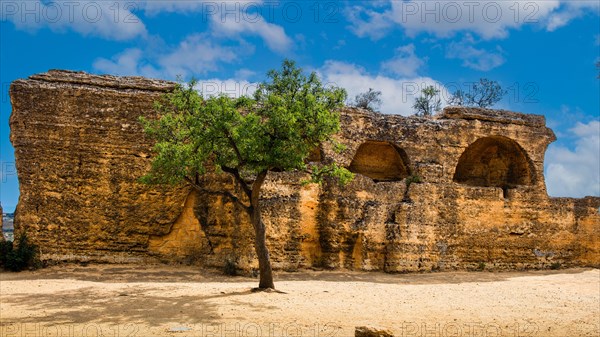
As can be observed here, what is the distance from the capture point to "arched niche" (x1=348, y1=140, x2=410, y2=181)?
23.4 meters

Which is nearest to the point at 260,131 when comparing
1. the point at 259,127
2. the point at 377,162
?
the point at 259,127

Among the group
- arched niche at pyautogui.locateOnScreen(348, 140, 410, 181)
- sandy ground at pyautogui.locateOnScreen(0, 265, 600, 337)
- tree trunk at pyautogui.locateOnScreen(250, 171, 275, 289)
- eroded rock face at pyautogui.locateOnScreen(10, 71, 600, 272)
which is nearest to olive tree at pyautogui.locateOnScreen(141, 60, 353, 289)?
tree trunk at pyautogui.locateOnScreen(250, 171, 275, 289)

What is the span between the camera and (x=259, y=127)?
14.1 meters

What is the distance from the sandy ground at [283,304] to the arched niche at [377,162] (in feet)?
19.1

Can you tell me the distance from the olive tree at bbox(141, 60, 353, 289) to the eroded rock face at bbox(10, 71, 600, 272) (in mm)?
3325

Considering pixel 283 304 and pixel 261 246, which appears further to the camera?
pixel 261 246

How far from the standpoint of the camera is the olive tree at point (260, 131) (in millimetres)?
14117

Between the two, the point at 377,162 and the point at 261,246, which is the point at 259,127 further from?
the point at 377,162

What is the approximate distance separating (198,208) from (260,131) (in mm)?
6131

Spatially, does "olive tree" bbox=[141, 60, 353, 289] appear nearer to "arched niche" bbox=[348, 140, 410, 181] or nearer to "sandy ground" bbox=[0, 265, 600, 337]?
"sandy ground" bbox=[0, 265, 600, 337]

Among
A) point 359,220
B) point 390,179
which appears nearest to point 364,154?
point 390,179

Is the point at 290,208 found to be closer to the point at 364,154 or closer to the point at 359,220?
the point at 359,220

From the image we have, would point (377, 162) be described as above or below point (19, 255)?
above

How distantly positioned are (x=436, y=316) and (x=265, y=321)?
351cm
